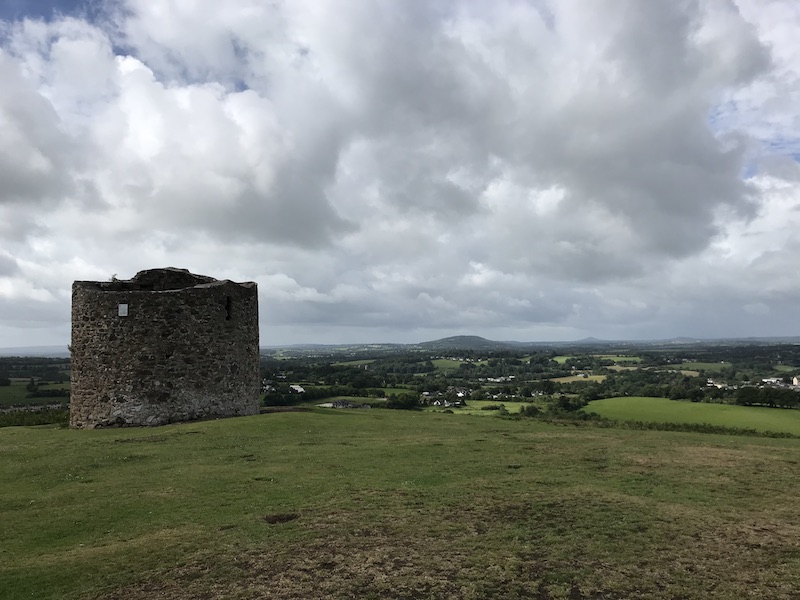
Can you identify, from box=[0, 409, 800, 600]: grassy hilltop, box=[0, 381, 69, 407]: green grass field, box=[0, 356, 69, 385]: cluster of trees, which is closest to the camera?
box=[0, 409, 800, 600]: grassy hilltop

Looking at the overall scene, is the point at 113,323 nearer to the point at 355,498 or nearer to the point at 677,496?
the point at 355,498

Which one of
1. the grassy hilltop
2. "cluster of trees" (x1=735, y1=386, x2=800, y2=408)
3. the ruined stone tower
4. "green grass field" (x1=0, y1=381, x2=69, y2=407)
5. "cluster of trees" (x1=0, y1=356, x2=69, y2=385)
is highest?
the ruined stone tower

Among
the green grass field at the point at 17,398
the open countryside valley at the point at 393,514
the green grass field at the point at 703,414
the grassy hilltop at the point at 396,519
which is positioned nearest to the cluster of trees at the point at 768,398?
the green grass field at the point at 703,414

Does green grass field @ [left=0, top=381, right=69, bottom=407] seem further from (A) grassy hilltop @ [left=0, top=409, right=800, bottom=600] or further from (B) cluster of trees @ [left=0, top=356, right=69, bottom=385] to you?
(A) grassy hilltop @ [left=0, top=409, right=800, bottom=600]

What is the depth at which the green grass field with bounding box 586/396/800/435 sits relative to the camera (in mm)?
29361

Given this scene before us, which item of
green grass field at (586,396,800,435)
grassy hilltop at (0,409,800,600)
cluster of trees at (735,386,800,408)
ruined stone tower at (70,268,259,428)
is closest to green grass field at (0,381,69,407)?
ruined stone tower at (70,268,259,428)

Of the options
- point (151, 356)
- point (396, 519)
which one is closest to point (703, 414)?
point (151, 356)

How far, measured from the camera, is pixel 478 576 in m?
6.47

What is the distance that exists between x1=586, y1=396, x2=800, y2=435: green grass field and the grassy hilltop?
16696mm

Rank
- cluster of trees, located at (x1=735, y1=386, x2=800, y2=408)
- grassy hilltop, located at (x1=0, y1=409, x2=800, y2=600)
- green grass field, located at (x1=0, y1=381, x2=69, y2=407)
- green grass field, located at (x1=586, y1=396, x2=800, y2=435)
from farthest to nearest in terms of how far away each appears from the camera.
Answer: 1. green grass field, located at (x1=0, y1=381, x2=69, y2=407)
2. cluster of trees, located at (x1=735, y1=386, x2=800, y2=408)
3. green grass field, located at (x1=586, y1=396, x2=800, y2=435)
4. grassy hilltop, located at (x1=0, y1=409, x2=800, y2=600)

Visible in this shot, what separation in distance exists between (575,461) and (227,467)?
808 cm

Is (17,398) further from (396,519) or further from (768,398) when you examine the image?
(768,398)

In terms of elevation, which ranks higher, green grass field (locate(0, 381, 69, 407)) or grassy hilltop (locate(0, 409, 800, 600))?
grassy hilltop (locate(0, 409, 800, 600))

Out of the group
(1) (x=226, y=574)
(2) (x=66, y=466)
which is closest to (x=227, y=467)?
(2) (x=66, y=466)
